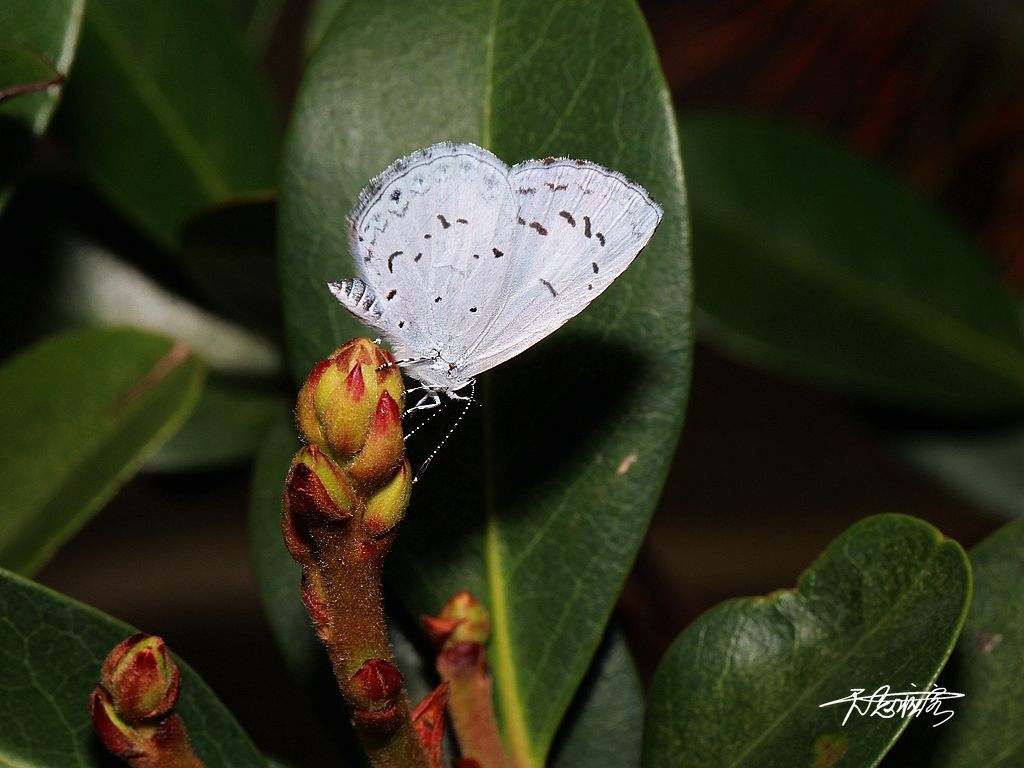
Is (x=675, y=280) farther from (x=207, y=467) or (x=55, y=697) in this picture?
(x=207, y=467)

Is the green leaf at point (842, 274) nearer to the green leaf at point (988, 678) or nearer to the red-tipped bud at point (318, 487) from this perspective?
the green leaf at point (988, 678)

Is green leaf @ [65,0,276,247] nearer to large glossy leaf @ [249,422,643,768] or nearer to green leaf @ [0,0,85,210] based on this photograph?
green leaf @ [0,0,85,210]

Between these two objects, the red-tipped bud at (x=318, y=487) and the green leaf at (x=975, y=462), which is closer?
the red-tipped bud at (x=318, y=487)

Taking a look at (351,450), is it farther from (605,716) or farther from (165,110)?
(165,110)
